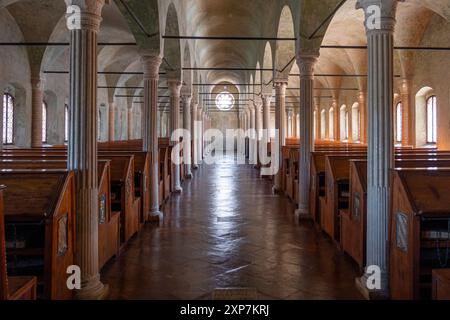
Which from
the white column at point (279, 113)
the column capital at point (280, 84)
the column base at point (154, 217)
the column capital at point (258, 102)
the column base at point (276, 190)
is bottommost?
the column base at point (154, 217)

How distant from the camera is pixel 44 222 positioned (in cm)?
365

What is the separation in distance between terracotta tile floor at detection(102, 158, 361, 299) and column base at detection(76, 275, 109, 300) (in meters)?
0.12

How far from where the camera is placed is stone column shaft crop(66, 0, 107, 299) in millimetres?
4316

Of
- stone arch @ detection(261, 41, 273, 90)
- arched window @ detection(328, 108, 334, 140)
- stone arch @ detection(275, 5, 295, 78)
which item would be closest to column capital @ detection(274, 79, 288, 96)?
stone arch @ detection(275, 5, 295, 78)

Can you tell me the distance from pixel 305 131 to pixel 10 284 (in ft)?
22.0

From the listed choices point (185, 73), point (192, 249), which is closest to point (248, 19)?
point (185, 73)

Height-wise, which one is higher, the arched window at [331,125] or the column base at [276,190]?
the arched window at [331,125]

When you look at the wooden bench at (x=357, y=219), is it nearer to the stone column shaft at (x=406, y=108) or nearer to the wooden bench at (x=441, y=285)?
the wooden bench at (x=441, y=285)

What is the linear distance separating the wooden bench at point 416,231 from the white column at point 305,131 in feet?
13.5

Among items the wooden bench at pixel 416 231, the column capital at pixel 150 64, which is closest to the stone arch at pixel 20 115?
the column capital at pixel 150 64

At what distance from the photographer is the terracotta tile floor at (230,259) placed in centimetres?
458

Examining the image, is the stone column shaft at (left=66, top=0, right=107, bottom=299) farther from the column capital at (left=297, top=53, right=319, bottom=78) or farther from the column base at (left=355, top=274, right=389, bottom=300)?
the column capital at (left=297, top=53, right=319, bottom=78)

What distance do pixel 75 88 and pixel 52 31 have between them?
434 inches

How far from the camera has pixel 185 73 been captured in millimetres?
17250
